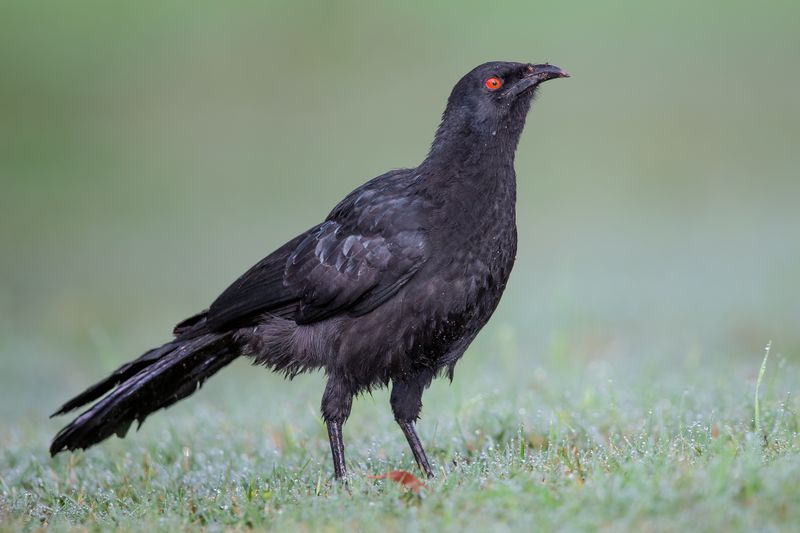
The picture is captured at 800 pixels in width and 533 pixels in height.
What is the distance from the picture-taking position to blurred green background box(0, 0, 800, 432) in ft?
34.3

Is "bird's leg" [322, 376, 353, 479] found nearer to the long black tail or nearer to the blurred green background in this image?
the long black tail

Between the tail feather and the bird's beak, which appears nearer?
the bird's beak

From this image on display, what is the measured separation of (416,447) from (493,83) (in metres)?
1.97

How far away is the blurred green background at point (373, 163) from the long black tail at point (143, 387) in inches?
70.5

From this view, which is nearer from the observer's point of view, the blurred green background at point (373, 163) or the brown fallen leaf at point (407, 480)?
the brown fallen leaf at point (407, 480)

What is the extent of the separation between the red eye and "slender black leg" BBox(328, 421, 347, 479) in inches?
76.8

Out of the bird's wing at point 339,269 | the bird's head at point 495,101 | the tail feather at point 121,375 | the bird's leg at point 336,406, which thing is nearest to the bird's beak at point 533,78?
the bird's head at point 495,101

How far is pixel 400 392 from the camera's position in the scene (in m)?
5.75

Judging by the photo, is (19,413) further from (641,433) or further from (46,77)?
(46,77)

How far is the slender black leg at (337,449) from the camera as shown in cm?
539

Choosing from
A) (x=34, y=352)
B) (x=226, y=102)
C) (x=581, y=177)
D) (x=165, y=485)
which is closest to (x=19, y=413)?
(x=34, y=352)

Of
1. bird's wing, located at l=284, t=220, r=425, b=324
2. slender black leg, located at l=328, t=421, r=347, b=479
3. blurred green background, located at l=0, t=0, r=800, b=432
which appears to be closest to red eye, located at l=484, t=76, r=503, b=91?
bird's wing, located at l=284, t=220, r=425, b=324

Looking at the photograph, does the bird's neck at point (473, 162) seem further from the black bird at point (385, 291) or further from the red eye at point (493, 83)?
the red eye at point (493, 83)

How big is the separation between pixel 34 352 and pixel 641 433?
7.12 m
